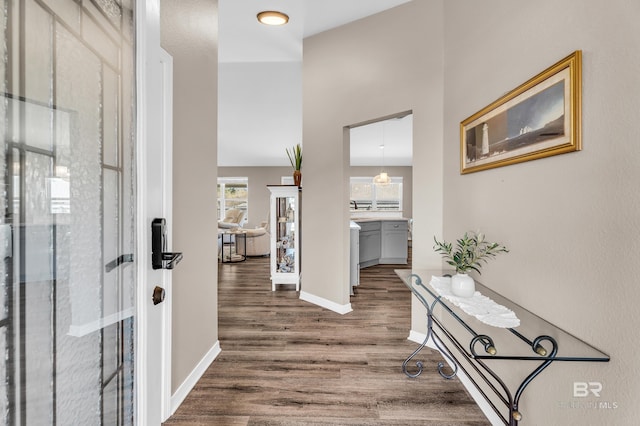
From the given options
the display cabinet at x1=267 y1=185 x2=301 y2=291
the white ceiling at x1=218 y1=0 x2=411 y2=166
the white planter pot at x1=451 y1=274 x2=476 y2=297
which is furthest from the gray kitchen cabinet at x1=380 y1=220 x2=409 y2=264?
the white planter pot at x1=451 y1=274 x2=476 y2=297

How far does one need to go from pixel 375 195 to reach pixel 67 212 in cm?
917

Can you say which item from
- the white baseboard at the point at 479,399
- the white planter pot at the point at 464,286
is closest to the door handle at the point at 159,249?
the white planter pot at the point at 464,286

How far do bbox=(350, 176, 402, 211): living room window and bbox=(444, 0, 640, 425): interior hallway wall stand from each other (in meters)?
7.71

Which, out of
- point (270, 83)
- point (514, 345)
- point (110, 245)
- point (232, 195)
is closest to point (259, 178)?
point (232, 195)

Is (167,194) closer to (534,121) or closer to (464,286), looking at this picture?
(464,286)

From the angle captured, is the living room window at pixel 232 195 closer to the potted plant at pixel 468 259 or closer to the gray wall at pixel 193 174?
the gray wall at pixel 193 174

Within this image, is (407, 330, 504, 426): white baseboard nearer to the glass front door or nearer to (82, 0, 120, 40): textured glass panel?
the glass front door

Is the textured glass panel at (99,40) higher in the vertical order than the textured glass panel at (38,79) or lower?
higher

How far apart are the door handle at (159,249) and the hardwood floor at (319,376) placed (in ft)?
4.10

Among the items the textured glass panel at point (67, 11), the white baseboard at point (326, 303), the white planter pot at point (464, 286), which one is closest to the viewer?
the textured glass panel at point (67, 11)

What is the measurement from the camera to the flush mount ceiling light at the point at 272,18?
2926 millimetres

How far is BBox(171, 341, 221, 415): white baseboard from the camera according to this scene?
1.78m

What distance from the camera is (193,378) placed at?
6.55 feet

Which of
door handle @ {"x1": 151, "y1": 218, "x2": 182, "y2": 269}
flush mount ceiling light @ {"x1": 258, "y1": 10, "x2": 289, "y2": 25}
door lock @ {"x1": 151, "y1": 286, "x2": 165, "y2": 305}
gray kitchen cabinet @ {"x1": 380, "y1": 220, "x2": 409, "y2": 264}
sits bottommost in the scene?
gray kitchen cabinet @ {"x1": 380, "y1": 220, "x2": 409, "y2": 264}
